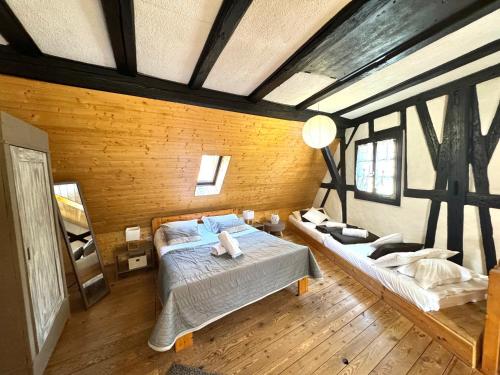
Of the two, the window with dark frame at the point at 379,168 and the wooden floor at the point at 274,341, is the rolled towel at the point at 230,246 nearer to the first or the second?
the wooden floor at the point at 274,341

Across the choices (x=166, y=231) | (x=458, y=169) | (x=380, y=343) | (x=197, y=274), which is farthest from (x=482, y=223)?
(x=166, y=231)

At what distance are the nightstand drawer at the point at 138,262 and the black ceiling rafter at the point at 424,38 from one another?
3.58 metres

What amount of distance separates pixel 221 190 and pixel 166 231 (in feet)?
4.03

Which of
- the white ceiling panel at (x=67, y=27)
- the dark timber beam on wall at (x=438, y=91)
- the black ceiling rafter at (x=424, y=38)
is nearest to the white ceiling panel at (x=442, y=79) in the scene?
the dark timber beam on wall at (x=438, y=91)

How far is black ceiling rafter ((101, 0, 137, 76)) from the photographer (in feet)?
3.58

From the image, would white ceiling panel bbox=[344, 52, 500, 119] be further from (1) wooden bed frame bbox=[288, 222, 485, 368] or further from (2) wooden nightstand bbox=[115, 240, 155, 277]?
(2) wooden nightstand bbox=[115, 240, 155, 277]

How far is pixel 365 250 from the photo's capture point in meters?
2.82

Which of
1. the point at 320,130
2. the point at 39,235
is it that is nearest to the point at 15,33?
the point at 39,235

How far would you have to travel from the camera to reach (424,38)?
1.46 m

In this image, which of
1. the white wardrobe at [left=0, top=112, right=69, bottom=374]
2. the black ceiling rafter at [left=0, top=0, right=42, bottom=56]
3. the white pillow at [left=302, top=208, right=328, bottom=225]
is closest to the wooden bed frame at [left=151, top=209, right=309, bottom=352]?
the white wardrobe at [left=0, top=112, right=69, bottom=374]

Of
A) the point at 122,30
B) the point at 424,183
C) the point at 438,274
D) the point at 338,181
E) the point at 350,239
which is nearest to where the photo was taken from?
the point at 122,30

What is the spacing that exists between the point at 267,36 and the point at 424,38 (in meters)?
1.20

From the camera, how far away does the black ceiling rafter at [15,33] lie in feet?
3.73

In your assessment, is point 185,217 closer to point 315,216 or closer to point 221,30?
point 315,216
